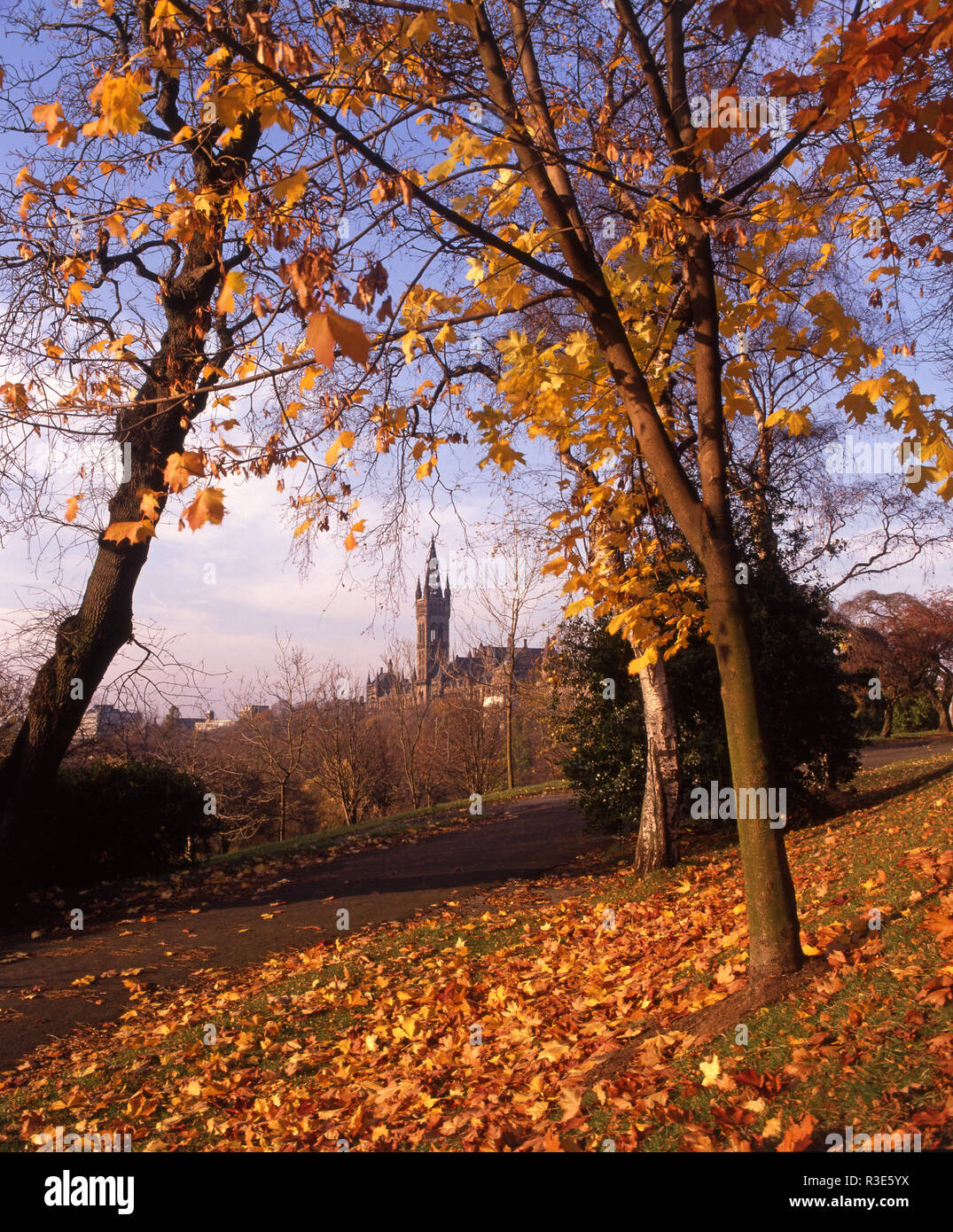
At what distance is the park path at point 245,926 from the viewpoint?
613 centimetres

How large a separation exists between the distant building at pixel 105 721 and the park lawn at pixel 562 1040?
167 inches

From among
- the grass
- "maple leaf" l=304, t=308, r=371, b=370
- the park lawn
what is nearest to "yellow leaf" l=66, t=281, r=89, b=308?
"maple leaf" l=304, t=308, r=371, b=370

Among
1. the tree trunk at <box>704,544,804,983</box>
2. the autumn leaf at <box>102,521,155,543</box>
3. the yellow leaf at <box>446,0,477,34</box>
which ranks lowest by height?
the tree trunk at <box>704,544,804,983</box>

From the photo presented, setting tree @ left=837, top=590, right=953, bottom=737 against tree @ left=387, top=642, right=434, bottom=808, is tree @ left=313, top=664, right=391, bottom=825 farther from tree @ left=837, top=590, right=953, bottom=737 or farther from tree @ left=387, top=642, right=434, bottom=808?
tree @ left=837, top=590, right=953, bottom=737

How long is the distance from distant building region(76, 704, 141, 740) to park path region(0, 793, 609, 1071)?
231 centimetres

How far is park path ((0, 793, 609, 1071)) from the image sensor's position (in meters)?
6.13

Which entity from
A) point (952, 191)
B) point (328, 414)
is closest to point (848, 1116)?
point (328, 414)

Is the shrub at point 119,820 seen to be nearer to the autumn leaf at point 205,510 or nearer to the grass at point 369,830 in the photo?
the grass at point 369,830

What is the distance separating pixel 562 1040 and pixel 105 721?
917 cm

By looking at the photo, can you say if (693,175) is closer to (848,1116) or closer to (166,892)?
(848,1116)

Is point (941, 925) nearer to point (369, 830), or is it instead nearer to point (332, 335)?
point (332, 335)

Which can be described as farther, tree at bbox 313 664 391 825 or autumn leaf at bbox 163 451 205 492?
tree at bbox 313 664 391 825

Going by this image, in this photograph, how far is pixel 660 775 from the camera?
27.3ft

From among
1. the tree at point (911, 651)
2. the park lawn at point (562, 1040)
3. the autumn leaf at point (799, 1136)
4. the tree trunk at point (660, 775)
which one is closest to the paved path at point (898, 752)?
the tree at point (911, 651)
